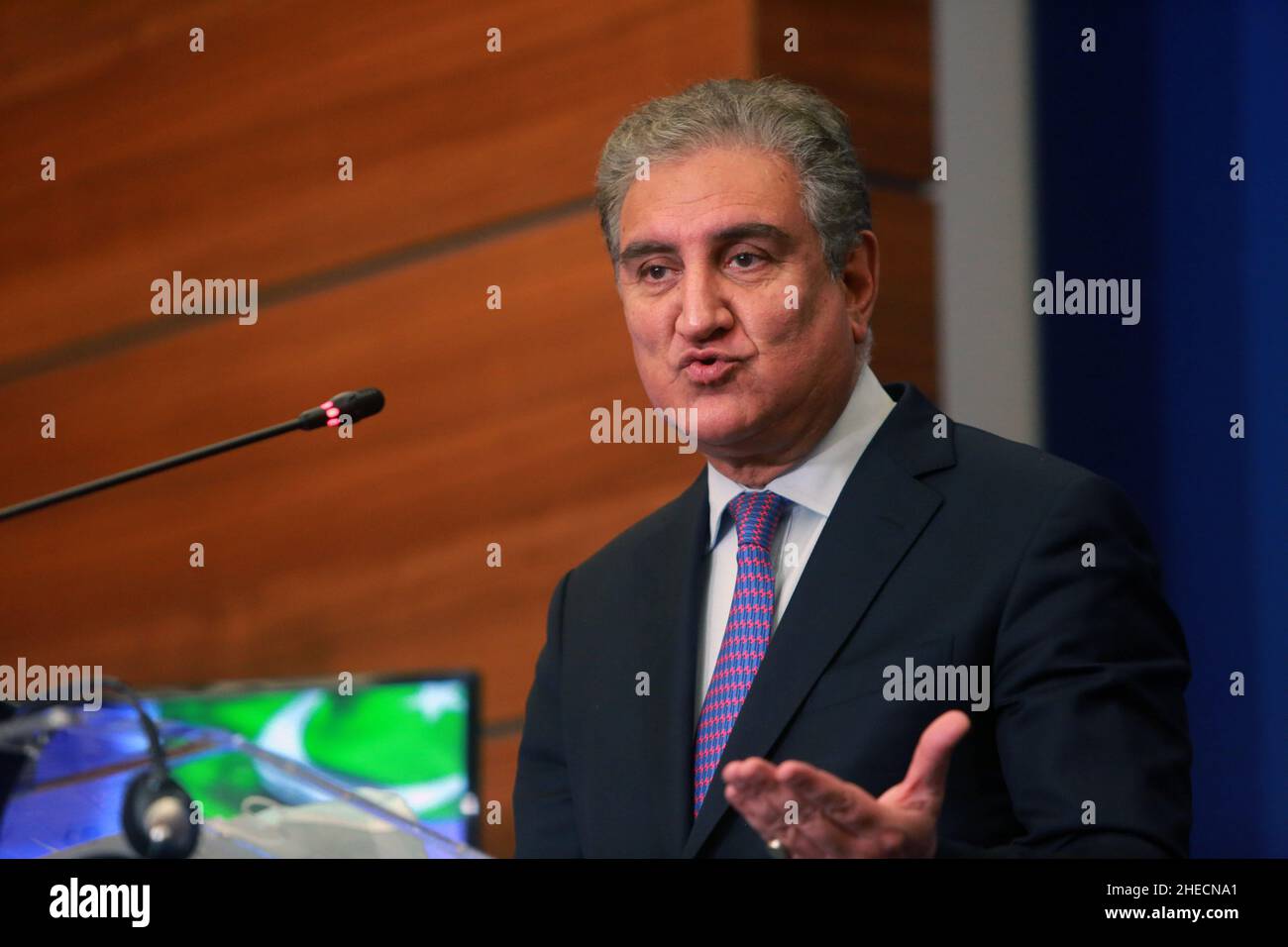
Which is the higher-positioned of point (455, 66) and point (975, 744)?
point (455, 66)

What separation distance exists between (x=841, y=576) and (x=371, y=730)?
1.71m

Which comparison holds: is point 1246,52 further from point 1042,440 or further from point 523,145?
point 523,145

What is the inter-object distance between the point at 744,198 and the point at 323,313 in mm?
2219

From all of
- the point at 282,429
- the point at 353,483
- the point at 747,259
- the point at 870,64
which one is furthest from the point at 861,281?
the point at 353,483

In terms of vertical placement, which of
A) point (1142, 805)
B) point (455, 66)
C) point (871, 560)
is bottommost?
point (1142, 805)

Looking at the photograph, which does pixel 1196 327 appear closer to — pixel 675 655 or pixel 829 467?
pixel 829 467

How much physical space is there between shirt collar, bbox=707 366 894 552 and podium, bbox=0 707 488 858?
0.50 meters

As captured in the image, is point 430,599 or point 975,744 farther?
point 430,599

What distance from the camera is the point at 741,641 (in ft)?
5.70

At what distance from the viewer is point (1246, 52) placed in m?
3.13

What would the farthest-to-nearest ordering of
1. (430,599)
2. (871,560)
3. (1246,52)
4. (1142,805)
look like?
(430,599), (1246,52), (871,560), (1142,805)

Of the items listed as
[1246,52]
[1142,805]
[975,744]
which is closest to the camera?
[1142,805]

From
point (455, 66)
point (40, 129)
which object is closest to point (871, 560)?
point (455, 66)

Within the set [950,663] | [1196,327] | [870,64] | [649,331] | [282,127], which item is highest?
[282,127]
